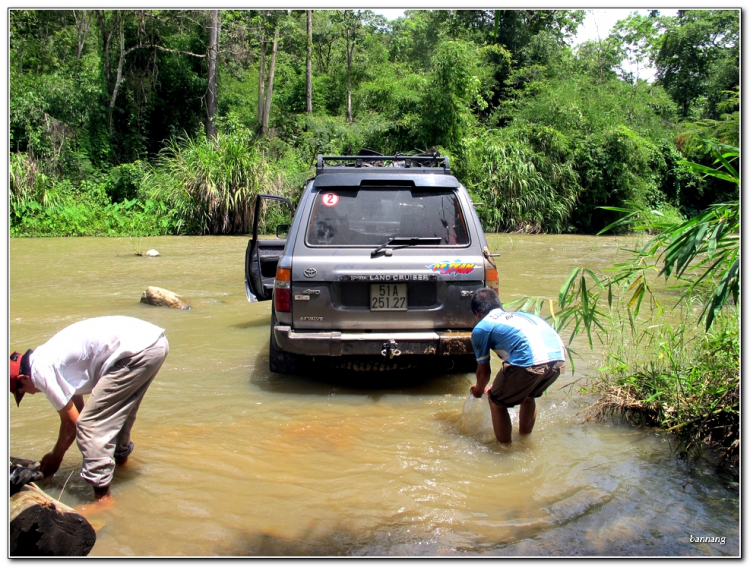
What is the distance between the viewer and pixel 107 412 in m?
3.60

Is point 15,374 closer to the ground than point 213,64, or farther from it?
closer to the ground

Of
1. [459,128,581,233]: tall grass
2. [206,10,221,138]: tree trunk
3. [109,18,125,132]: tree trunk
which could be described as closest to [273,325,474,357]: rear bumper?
[459,128,581,233]: tall grass

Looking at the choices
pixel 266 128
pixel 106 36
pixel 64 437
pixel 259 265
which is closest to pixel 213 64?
pixel 106 36

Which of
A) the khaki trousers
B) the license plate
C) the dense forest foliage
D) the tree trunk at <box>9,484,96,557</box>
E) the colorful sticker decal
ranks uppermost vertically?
the dense forest foliage

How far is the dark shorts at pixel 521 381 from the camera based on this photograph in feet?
13.6

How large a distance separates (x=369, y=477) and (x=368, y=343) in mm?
1351

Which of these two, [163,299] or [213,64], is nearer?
[163,299]

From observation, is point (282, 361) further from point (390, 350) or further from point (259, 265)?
point (259, 265)

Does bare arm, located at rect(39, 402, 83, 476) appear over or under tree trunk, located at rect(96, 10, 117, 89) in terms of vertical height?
under

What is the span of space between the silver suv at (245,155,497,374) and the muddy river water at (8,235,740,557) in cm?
51

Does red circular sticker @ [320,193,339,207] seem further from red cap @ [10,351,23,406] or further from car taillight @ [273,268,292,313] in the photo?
red cap @ [10,351,23,406]

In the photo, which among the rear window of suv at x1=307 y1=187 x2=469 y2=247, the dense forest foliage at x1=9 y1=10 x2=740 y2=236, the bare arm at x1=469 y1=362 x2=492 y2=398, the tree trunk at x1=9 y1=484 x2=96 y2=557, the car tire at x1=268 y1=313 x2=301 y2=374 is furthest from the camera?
the dense forest foliage at x1=9 y1=10 x2=740 y2=236

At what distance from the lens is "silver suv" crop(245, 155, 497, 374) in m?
5.14

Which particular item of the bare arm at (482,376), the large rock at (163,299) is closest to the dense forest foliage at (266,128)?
the large rock at (163,299)
